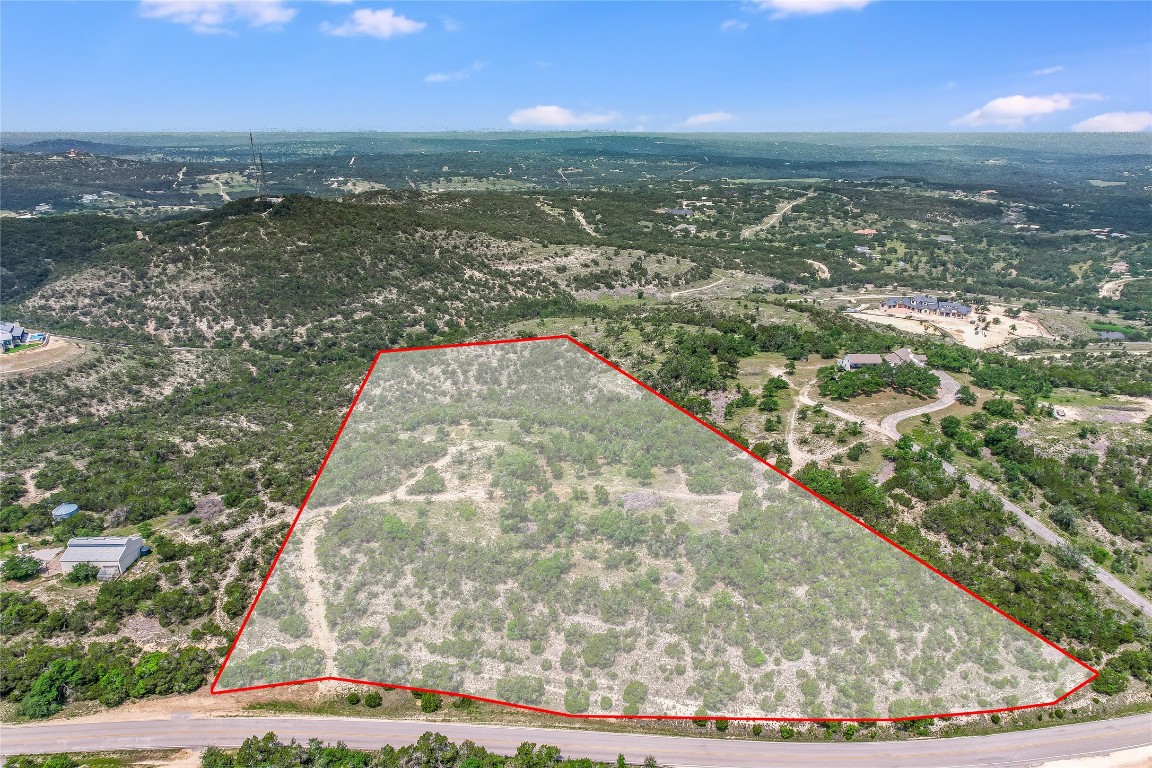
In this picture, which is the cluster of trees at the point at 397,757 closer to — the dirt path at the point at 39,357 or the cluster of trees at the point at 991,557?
the cluster of trees at the point at 991,557

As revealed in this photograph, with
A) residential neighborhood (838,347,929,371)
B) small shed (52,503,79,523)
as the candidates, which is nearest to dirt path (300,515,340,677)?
small shed (52,503,79,523)

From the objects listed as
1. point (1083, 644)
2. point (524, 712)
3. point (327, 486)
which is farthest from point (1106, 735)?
point (327, 486)

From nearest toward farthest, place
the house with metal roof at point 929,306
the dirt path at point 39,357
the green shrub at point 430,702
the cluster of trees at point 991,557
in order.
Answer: the green shrub at point 430,702
the cluster of trees at point 991,557
the dirt path at point 39,357
the house with metal roof at point 929,306

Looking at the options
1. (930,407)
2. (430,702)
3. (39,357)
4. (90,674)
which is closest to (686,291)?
(930,407)

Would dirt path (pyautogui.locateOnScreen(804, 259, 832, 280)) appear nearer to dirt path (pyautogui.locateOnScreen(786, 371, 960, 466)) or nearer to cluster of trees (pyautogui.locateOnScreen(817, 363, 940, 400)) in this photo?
dirt path (pyautogui.locateOnScreen(786, 371, 960, 466))

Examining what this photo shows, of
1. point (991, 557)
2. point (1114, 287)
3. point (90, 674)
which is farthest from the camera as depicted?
point (1114, 287)

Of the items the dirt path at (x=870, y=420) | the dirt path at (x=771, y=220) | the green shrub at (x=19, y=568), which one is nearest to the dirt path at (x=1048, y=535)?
the dirt path at (x=870, y=420)

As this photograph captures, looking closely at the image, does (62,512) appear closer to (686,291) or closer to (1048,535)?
(1048,535)
